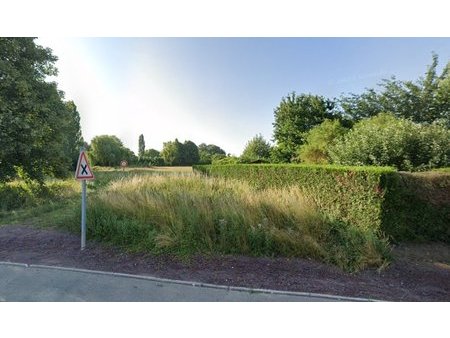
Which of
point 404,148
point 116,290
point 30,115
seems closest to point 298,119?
point 404,148

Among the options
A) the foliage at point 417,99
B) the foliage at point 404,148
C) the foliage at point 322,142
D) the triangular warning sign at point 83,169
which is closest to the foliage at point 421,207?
the foliage at point 404,148

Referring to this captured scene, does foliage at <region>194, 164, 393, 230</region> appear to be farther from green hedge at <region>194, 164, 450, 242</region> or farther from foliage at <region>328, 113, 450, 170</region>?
foliage at <region>328, 113, 450, 170</region>

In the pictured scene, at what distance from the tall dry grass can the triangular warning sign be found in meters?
1.16

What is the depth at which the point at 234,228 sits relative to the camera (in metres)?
5.08

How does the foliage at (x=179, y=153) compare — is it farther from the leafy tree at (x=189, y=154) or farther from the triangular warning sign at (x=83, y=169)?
the triangular warning sign at (x=83, y=169)

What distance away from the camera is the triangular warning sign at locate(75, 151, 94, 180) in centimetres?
511

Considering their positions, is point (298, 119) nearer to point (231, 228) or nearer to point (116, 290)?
point (231, 228)

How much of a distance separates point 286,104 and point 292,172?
16.5 metres

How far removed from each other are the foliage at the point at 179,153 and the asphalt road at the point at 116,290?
5231 centimetres

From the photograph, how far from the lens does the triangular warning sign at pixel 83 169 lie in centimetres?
511

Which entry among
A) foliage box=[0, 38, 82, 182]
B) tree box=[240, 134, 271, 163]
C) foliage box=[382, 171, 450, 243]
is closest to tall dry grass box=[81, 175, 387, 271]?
foliage box=[382, 171, 450, 243]

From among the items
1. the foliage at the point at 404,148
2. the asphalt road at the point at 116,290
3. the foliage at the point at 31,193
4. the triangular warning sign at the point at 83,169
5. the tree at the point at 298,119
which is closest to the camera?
the asphalt road at the point at 116,290
